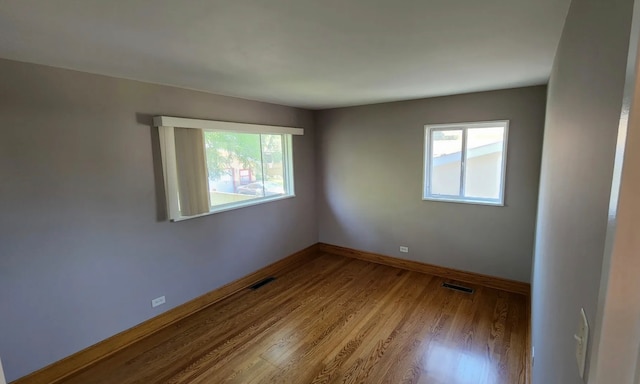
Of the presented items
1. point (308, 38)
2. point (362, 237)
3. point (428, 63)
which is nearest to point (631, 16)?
point (308, 38)

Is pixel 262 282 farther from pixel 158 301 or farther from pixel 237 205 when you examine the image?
pixel 158 301

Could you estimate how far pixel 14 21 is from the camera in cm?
139

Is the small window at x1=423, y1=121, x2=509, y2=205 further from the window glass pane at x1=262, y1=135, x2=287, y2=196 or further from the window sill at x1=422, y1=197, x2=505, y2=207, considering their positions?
the window glass pane at x1=262, y1=135, x2=287, y2=196

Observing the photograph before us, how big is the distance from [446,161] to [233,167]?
2.64m

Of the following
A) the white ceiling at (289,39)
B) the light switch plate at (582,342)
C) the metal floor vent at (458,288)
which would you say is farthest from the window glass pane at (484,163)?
the light switch plate at (582,342)

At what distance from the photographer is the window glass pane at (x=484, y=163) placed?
11.0ft

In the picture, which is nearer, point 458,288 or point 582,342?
point 582,342

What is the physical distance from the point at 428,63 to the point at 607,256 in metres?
2.01

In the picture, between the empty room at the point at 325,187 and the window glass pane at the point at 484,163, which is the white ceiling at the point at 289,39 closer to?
the empty room at the point at 325,187

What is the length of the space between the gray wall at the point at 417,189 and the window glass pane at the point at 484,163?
5.4 inches

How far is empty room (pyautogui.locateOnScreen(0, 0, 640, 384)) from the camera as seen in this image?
0.87 m

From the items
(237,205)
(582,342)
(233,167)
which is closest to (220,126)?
(233,167)

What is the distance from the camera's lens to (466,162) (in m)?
3.58

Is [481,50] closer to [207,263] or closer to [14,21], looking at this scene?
[14,21]
